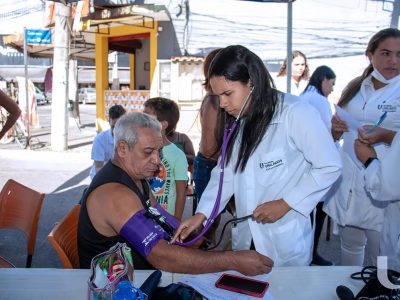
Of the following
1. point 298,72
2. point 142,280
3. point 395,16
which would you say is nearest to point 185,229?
point 142,280

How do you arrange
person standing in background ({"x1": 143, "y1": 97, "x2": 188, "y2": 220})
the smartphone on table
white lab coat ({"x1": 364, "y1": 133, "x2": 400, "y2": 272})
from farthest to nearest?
1. person standing in background ({"x1": 143, "y1": 97, "x2": 188, "y2": 220})
2. white lab coat ({"x1": 364, "y1": 133, "x2": 400, "y2": 272})
3. the smartphone on table

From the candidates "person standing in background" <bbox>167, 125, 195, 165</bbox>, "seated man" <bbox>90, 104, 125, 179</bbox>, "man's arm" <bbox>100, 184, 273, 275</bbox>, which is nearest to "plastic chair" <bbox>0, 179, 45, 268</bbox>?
"man's arm" <bbox>100, 184, 273, 275</bbox>

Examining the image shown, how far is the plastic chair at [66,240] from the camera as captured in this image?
1704 millimetres

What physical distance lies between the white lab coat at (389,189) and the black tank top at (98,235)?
98 cm

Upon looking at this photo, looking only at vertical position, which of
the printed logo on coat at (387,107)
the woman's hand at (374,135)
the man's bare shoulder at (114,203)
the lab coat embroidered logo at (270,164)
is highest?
the printed logo on coat at (387,107)

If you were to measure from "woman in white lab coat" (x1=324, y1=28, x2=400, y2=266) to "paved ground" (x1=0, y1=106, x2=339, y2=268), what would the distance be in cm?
118

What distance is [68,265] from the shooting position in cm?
172

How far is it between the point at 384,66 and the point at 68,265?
6.25 feet

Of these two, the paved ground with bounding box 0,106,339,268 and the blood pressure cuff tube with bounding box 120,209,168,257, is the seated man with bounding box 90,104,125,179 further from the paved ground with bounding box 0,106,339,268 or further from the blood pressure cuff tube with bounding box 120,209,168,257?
the blood pressure cuff tube with bounding box 120,209,168,257

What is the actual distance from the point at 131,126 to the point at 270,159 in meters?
0.65

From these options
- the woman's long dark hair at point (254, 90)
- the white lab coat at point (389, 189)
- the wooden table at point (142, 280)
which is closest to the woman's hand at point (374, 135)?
the white lab coat at point (389, 189)

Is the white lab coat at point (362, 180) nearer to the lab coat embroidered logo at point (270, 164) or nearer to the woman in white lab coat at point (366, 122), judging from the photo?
the woman in white lab coat at point (366, 122)

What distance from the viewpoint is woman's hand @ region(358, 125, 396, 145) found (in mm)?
1785

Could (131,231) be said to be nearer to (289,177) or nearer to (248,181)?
(248,181)
